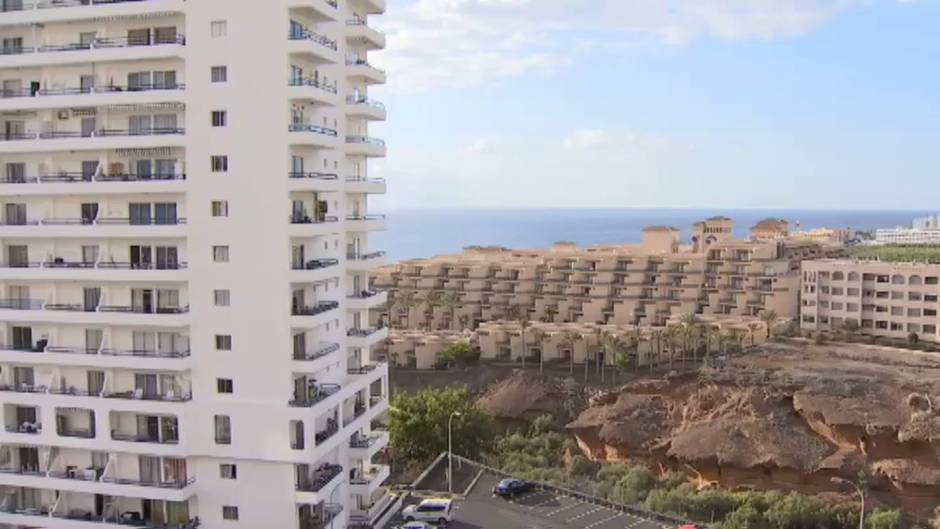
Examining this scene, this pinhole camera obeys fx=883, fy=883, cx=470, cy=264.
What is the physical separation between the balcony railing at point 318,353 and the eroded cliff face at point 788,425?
1565 inches

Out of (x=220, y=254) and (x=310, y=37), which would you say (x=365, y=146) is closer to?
(x=310, y=37)

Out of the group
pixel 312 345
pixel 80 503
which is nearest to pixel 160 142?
pixel 312 345

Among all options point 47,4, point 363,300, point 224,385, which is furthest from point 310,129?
point 47,4

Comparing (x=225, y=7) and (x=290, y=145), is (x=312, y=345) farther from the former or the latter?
(x=225, y=7)

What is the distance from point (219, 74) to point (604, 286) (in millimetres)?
77902

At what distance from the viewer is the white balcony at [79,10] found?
3027cm

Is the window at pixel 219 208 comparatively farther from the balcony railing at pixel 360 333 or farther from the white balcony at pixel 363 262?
the balcony railing at pixel 360 333

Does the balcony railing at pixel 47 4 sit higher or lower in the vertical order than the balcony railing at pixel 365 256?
higher

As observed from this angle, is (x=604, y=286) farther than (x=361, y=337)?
Yes

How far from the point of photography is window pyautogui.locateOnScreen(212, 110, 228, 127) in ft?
98.9

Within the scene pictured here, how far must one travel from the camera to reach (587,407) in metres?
77.5

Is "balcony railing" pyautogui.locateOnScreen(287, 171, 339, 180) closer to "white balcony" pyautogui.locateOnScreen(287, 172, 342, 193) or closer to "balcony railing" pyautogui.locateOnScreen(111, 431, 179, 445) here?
"white balcony" pyautogui.locateOnScreen(287, 172, 342, 193)

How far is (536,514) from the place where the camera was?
125 ft

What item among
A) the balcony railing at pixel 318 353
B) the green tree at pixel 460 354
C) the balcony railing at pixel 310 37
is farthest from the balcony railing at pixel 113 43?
the green tree at pixel 460 354
